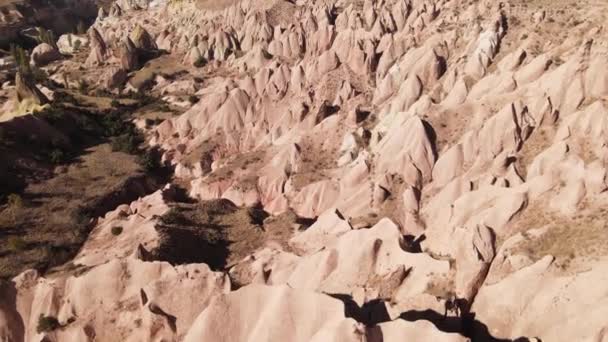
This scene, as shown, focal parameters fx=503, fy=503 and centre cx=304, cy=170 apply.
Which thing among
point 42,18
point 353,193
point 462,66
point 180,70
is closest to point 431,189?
point 353,193

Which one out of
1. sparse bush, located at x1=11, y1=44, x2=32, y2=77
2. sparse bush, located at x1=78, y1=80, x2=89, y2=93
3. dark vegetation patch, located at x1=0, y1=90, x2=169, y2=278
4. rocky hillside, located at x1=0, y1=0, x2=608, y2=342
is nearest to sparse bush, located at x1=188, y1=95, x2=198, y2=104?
rocky hillside, located at x1=0, y1=0, x2=608, y2=342

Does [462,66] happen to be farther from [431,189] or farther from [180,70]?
[180,70]

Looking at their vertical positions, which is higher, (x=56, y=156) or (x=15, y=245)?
(x=56, y=156)

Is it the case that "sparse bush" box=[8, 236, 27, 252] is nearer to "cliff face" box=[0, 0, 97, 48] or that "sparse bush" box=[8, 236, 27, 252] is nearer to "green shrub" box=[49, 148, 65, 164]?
"green shrub" box=[49, 148, 65, 164]

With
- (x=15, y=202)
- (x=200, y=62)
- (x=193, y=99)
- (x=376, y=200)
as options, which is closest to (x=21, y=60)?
(x=200, y=62)

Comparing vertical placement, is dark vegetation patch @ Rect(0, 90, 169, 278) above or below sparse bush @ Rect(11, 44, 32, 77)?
below

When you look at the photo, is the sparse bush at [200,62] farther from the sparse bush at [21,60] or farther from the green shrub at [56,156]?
the green shrub at [56,156]

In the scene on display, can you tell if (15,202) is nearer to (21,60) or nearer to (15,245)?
(15,245)

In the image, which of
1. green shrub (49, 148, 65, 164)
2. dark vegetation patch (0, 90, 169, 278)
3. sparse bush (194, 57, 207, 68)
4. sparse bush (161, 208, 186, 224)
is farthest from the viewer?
sparse bush (194, 57, 207, 68)
